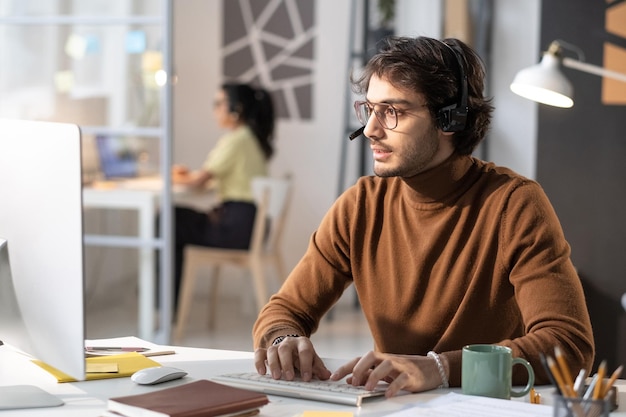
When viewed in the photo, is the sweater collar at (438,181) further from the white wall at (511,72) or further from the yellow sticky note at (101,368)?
the white wall at (511,72)

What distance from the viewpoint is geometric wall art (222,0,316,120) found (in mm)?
6281

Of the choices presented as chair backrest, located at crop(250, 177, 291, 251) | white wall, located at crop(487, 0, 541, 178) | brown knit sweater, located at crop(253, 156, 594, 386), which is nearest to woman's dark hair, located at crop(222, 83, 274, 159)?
chair backrest, located at crop(250, 177, 291, 251)

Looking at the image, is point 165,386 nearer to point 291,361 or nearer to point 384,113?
point 291,361

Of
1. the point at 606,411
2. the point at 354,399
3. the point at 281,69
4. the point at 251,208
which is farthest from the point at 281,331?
the point at 281,69

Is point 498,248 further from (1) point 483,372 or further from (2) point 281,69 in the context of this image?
(2) point 281,69

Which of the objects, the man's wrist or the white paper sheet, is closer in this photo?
the white paper sheet

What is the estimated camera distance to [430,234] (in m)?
2.07

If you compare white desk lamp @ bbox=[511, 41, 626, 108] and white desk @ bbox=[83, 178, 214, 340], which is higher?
white desk lamp @ bbox=[511, 41, 626, 108]

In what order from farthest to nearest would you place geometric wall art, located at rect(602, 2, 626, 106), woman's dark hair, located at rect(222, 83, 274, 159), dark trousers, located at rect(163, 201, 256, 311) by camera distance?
1. woman's dark hair, located at rect(222, 83, 274, 159)
2. dark trousers, located at rect(163, 201, 256, 311)
3. geometric wall art, located at rect(602, 2, 626, 106)

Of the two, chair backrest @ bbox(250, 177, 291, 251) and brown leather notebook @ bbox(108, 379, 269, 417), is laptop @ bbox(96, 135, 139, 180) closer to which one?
chair backrest @ bbox(250, 177, 291, 251)

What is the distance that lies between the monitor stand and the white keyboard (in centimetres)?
27

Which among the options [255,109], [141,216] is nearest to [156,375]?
[141,216]

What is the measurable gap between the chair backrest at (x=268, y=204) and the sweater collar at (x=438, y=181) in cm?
328

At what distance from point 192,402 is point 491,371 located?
453 mm
